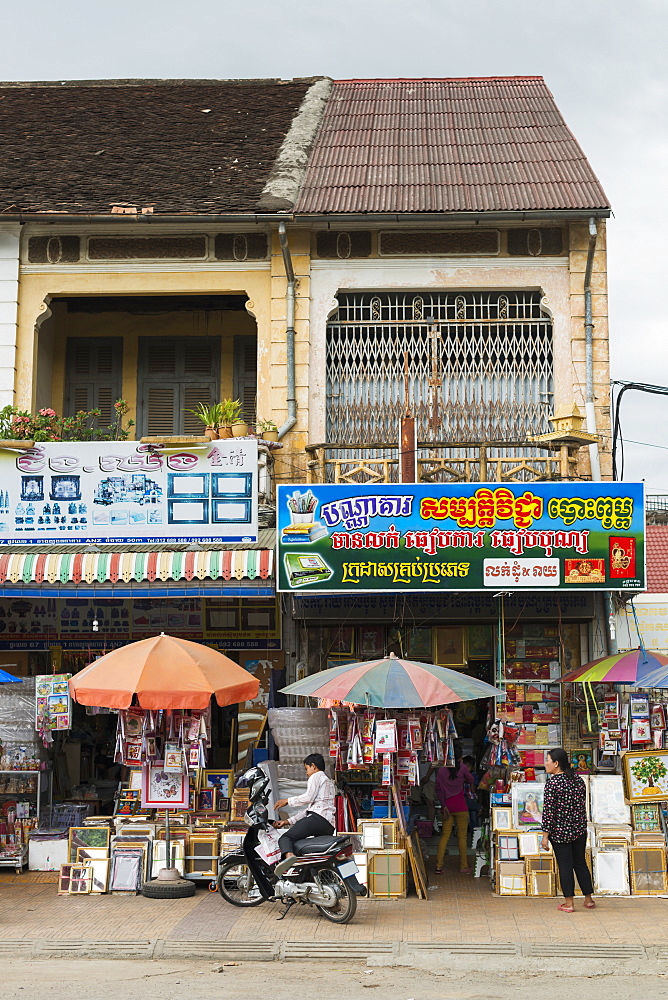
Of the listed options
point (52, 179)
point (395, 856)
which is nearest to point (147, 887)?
point (395, 856)

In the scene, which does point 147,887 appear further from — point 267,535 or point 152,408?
point 152,408

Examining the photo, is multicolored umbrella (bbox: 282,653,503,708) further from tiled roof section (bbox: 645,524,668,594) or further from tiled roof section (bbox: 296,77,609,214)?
tiled roof section (bbox: 645,524,668,594)

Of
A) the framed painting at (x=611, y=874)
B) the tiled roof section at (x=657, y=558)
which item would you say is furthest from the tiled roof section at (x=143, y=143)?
the tiled roof section at (x=657, y=558)

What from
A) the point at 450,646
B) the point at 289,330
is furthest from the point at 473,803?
the point at 289,330

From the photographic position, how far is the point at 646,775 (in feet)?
36.9

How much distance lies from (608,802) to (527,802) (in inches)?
31.4

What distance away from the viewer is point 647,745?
11.7 m

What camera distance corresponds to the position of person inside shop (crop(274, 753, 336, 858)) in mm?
9758

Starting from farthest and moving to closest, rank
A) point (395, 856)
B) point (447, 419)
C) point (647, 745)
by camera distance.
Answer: point (447, 419), point (647, 745), point (395, 856)

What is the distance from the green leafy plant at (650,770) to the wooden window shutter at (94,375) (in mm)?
8291

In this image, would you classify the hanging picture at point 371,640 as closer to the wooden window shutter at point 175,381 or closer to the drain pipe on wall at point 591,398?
the drain pipe on wall at point 591,398

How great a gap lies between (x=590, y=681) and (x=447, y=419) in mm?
3659

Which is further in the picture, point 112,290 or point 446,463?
point 112,290

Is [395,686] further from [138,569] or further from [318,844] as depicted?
[138,569]
